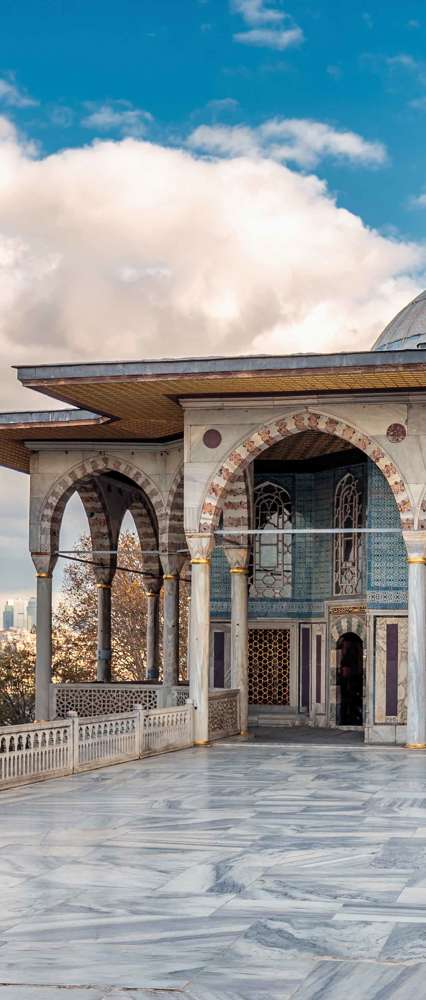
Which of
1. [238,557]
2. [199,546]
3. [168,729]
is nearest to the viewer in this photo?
[168,729]

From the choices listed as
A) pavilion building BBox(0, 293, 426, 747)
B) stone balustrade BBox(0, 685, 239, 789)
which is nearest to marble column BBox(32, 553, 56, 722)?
pavilion building BBox(0, 293, 426, 747)

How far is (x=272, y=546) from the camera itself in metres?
18.5

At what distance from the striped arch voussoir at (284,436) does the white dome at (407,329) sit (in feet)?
15.1

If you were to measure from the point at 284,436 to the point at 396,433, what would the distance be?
1229 millimetres

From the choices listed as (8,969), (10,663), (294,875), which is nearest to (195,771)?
(294,875)

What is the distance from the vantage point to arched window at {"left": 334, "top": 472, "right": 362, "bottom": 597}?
17.4 metres

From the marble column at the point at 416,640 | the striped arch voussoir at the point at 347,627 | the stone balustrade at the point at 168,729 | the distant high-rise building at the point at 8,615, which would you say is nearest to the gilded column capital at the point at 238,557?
the striped arch voussoir at the point at 347,627

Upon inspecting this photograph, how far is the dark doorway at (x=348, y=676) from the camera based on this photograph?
17.9 m

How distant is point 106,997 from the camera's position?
13.7ft

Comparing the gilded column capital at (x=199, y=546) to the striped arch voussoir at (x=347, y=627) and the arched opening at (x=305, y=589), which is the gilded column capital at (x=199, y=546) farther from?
the striped arch voussoir at (x=347, y=627)

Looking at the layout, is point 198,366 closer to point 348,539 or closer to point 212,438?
point 212,438

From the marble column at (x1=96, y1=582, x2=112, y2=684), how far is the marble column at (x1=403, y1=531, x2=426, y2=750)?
701 centimetres

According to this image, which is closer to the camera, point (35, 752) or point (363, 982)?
point (363, 982)

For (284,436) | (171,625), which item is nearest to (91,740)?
(284,436)
